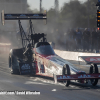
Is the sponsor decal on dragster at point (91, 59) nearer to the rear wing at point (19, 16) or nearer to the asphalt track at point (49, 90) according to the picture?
the asphalt track at point (49, 90)

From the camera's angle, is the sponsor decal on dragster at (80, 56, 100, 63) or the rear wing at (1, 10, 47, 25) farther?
the rear wing at (1, 10, 47, 25)

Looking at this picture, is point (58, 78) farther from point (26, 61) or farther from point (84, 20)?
point (84, 20)

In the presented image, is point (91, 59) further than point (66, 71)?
Yes

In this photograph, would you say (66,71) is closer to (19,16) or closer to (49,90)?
(49,90)

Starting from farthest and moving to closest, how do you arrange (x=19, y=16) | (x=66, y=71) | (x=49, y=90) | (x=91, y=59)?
(x=19, y=16) < (x=91, y=59) < (x=66, y=71) < (x=49, y=90)

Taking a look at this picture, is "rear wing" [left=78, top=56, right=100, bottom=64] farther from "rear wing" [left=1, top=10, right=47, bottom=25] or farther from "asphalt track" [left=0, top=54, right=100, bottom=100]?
"rear wing" [left=1, top=10, right=47, bottom=25]

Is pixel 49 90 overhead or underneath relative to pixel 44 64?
underneath

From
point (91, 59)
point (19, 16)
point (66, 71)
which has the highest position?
point (19, 16)

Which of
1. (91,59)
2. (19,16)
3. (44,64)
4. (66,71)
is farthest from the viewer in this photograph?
(19,16)

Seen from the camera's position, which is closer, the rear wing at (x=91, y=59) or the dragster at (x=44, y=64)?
the dragster at (x=44, y=64)

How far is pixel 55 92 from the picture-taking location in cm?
1084

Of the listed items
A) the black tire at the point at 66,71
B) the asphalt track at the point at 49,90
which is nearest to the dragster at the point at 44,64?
the black tire at the point at 66,71

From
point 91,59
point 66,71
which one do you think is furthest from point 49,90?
point 91,59

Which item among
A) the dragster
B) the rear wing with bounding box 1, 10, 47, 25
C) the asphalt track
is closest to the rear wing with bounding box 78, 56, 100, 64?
the dragster
